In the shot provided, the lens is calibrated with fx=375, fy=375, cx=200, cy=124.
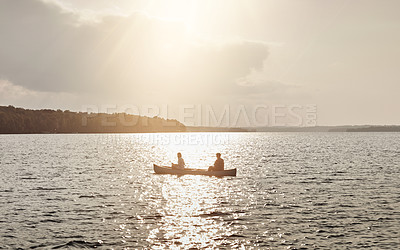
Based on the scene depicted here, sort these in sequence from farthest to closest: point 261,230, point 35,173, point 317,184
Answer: point 35,173, point 317,184, point 261,230

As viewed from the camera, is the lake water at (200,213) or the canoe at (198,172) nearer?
the lake water at (200,213)

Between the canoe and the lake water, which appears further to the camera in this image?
the canoe

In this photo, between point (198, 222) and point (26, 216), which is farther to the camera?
point (26, 216)

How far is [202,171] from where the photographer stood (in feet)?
168

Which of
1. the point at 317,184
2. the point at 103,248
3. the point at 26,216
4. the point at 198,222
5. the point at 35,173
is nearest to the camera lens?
the point at 103,248

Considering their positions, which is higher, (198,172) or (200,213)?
(198,172)

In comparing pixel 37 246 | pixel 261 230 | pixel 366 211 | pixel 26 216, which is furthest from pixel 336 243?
pixel 26 216

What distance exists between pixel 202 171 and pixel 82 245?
3072 centimetres

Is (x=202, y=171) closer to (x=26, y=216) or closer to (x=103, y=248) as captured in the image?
(x=26, y=216)

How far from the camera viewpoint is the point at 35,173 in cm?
5956

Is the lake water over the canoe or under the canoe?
under

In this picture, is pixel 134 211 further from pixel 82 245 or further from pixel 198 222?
pixel 82 245

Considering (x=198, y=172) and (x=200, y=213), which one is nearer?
(x=200, y=213)

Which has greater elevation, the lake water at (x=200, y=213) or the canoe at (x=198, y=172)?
the canoe at (x=198, y=172)
